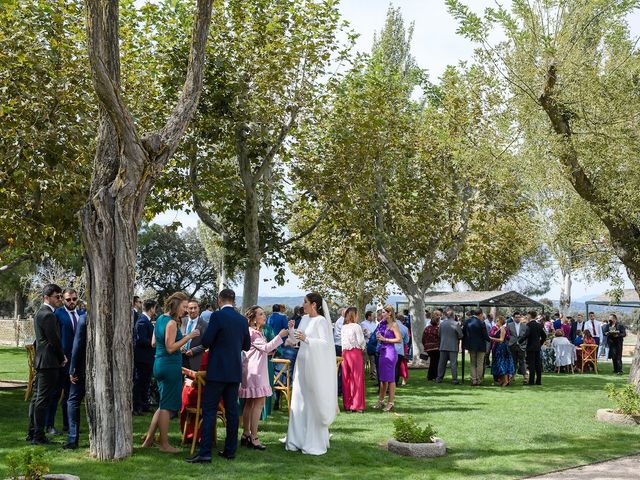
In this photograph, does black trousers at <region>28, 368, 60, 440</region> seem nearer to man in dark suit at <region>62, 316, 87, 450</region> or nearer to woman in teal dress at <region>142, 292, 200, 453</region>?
man in dark suit at <region>62, 316, 87, 450</region>

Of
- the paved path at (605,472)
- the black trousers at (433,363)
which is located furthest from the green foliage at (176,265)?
the paved path at (605,472)

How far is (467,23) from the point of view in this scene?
51.2 feet

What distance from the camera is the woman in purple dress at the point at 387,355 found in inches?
555

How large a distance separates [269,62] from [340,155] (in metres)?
3.78

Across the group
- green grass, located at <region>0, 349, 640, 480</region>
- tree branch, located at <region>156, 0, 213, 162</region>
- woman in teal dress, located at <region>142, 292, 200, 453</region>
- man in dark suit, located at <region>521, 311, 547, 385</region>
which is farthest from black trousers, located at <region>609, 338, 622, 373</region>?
tree branch, located at <region>156, 0, 213, 162</region>

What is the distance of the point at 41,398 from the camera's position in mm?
9711

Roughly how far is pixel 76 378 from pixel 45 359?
1.95ft

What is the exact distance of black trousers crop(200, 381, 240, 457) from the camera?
29.1ft

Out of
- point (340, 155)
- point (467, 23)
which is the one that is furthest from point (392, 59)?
point (467, 23)

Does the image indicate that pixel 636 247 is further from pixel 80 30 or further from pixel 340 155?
pixel 80 30

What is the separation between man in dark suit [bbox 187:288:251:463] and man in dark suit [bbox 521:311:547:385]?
1262 cm

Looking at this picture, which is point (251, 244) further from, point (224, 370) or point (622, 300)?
point (622, 300)

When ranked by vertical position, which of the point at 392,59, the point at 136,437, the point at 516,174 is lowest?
the point at 136,437

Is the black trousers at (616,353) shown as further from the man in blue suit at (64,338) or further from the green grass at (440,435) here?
the man in blue suit at (64,338)
